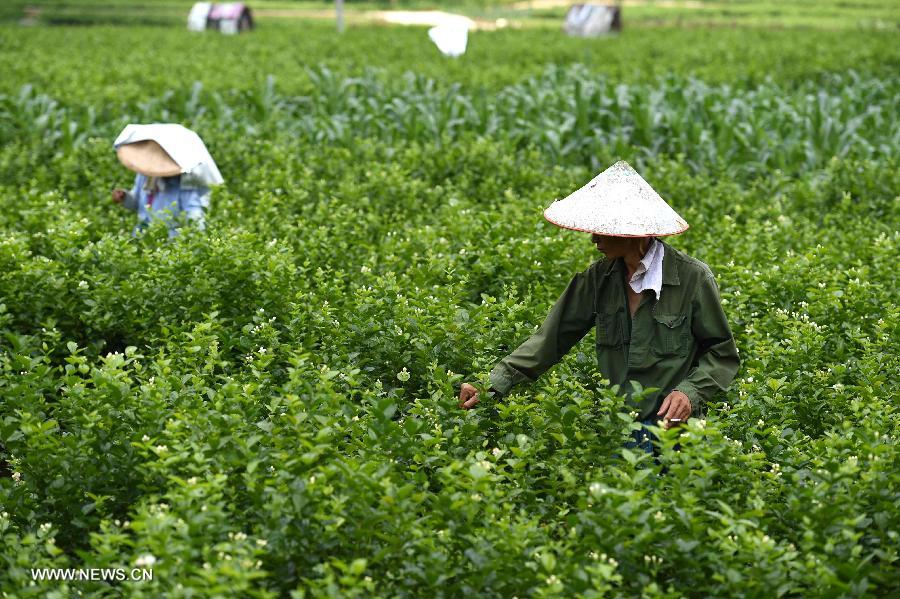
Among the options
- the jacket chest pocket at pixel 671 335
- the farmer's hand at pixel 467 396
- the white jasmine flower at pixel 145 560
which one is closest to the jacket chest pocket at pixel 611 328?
the jacket chest pocket at pixel 671 335

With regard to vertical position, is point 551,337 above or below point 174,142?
below

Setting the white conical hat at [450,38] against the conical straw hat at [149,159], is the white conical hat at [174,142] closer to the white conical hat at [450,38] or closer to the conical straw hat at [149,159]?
the conical straw hat at [149,159]

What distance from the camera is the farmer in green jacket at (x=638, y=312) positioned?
170 inches

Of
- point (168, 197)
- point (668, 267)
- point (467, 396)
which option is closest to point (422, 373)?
point (467, 396)

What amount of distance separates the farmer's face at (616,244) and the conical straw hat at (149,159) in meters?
3.39

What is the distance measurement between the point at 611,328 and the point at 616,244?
13.5 inches

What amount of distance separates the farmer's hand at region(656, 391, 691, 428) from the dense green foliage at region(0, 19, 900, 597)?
182mm

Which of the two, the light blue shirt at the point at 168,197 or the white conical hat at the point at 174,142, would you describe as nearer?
the white conical hat at the point at 174,142

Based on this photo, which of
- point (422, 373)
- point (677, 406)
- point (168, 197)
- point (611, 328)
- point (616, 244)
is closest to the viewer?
point (677, 406)

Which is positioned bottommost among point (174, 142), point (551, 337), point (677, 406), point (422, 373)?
point (422, 373)

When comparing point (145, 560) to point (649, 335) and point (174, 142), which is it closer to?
point (649, 335)

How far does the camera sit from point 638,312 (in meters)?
4.43

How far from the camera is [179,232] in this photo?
646 cm

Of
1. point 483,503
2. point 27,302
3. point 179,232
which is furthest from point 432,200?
point 483,503
